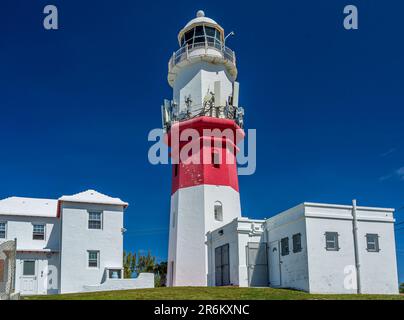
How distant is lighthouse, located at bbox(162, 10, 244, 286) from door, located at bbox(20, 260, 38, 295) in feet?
28.1

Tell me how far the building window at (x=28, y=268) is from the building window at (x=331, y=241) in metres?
19.1

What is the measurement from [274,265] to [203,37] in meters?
18.1

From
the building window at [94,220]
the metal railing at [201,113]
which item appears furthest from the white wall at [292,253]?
the building window at [94,220]

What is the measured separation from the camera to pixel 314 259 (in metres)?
27.5

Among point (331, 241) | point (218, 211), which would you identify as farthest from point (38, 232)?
point (331, 241)

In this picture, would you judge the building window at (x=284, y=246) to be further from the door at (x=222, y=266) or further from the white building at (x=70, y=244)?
the white building at (x=70, y=244)

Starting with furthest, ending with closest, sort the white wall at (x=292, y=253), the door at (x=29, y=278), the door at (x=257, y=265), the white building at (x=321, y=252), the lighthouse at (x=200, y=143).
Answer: the lighthouse at (x=200, y=143) → the door at (x=29, y=278) → the door at (x=257, y=265) → the white wall at (x=292, y=253) → the white building at (x=321, y=252)

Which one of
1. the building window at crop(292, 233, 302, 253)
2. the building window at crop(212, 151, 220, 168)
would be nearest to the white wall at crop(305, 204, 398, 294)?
the building window at crop(292, 233, 302, 253)

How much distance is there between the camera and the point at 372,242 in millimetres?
28938

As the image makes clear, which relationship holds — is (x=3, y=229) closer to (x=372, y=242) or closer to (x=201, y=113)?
(x=201, y=113)

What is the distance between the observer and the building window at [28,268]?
36.0 m

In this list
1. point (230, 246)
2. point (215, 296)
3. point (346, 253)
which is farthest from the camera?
point (230, 246)
